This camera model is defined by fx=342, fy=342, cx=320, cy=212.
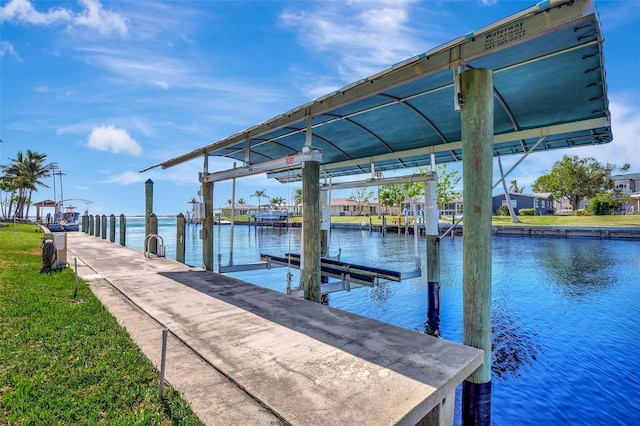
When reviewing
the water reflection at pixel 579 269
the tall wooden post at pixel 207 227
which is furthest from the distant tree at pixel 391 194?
the tall wooden post at pixel 207 227

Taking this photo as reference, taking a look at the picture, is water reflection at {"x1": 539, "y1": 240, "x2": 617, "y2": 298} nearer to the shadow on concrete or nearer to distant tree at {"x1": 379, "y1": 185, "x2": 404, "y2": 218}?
the shadow on concrete

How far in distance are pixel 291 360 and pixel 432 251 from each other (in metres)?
5.49

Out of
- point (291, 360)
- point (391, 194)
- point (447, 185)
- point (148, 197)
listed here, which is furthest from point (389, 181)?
point (391, 194)

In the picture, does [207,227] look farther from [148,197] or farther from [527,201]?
[527,201]

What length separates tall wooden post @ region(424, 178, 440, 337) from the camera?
25.9 ft

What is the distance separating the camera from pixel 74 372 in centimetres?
337

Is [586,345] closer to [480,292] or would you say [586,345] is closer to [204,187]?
[480,292]

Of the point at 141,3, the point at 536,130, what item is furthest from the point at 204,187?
the point at 536,130

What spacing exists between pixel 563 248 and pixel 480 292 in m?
27.0

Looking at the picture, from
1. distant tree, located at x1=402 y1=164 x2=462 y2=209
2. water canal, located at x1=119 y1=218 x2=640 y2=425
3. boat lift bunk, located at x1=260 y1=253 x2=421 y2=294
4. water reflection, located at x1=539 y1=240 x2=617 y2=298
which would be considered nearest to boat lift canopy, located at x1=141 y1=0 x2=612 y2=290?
boat lift bunk, located at x1=260 y1=253 x2=421 y2=294

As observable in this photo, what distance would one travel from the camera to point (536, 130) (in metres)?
6.21

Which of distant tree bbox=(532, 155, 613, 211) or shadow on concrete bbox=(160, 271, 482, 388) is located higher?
distant tree bbox=(532, 155, 613, 211)

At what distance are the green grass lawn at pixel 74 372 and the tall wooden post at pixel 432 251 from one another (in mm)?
6378

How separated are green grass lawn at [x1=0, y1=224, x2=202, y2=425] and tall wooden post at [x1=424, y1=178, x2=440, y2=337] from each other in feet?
20.9
